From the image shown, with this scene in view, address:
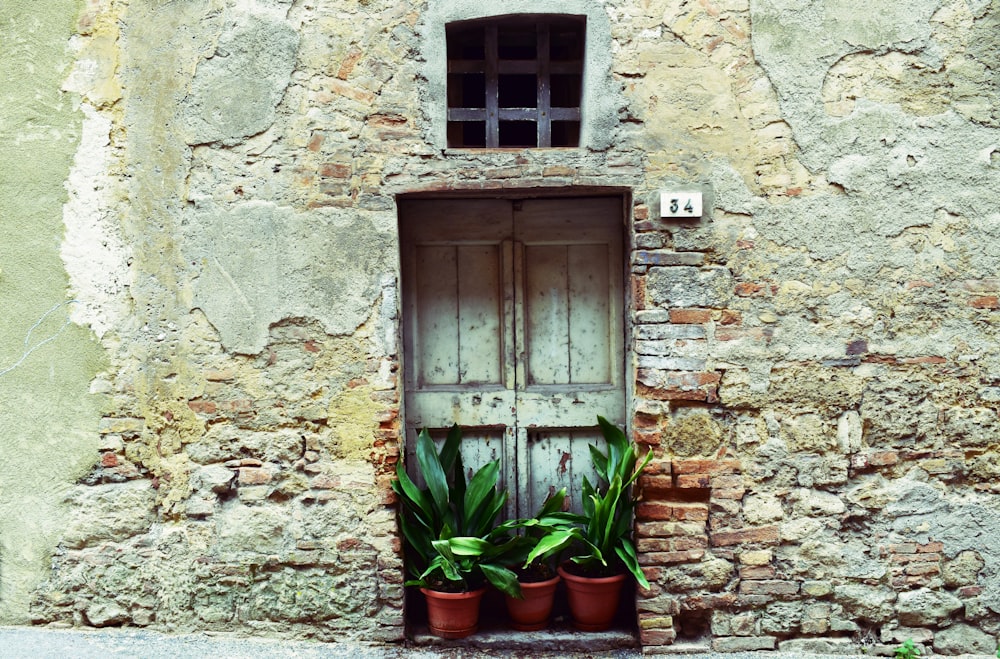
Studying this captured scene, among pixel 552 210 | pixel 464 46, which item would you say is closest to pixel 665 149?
pixel 552 210

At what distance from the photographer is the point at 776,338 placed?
2.88 m

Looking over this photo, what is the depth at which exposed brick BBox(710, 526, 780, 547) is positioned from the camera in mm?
2889

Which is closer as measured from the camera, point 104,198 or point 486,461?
point 104,198

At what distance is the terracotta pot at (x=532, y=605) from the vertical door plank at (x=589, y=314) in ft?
2.97

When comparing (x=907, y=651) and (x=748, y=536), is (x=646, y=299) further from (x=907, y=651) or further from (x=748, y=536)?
(x=907, y=651)

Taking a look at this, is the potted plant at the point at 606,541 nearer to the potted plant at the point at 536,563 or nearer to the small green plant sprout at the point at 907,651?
the potted plant at the point at 536,563

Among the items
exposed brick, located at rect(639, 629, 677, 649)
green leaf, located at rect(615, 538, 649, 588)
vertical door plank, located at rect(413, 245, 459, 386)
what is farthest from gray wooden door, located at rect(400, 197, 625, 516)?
exposed brick, located at rect(639, 629, 677, 649)

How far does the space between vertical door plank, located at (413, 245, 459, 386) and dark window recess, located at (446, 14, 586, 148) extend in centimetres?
56

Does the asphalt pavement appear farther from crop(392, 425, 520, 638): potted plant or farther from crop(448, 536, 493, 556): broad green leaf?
crop(448, 536, 493, 556): broad green leaf

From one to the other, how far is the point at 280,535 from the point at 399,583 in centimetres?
54

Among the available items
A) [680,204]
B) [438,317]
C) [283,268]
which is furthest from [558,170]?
[283,268]

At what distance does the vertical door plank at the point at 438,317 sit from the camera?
10.5 ft

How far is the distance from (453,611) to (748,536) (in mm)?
1264

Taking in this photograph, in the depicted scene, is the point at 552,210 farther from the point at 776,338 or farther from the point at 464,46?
the point at 776,338
